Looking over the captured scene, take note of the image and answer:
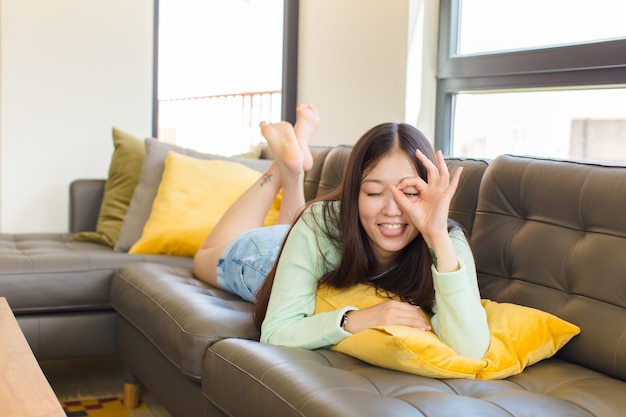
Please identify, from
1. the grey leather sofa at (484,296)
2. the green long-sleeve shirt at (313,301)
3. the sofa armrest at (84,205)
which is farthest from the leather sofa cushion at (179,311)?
the sofa armrest at (84,205)

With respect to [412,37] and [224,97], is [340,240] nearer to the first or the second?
[412,37]

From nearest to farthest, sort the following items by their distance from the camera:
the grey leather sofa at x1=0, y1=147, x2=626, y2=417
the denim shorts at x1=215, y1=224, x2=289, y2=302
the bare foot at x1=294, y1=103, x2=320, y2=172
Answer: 1. the grey leather sofa at x1=0, y1=147, x2=626, y2=417
2. the denim shorts at x1=215, y1=224, x2=289, y2=302
3. the bare foot at x1=294, y1=103, x2=320, y2=172

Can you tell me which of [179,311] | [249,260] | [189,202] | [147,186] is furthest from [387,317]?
[147,186]

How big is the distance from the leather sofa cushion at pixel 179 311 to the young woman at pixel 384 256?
136mm

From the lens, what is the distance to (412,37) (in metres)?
3.50

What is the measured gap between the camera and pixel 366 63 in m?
3.81

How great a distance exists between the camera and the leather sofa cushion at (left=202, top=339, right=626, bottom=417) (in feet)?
4.83

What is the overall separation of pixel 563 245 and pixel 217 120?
4.01 meters

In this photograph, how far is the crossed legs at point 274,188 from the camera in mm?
2824

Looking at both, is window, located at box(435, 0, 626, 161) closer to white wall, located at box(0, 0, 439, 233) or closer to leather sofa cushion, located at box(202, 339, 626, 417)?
white wall, located at box(0, 0, 439, 233)

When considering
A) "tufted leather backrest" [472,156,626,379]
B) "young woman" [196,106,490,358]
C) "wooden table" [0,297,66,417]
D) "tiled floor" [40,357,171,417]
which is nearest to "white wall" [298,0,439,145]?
"tufted leather backrest" [472,156,626,379]

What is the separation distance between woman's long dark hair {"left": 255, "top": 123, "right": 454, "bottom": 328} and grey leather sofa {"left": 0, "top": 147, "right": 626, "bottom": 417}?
0.69 ft

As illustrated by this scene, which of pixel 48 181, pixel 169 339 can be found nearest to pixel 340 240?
pixel 169 339

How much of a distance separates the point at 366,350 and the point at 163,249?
1660 mm
